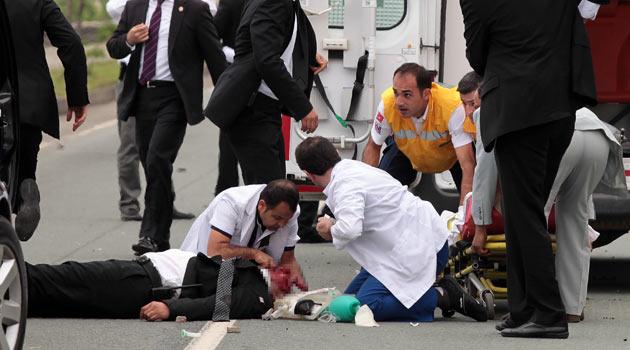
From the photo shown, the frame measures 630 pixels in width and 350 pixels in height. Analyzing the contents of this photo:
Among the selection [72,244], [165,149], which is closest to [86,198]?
[72,244]

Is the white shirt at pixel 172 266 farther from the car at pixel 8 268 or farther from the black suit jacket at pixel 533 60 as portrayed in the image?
the black suit jacket at pixel 533 60

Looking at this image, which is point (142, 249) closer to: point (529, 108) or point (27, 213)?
point (27, 213)

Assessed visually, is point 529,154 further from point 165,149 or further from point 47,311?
point 165,149

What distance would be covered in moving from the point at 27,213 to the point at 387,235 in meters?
1.81

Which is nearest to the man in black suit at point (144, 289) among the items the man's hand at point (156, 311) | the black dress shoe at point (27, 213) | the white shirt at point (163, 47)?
the man's hand at point (156, 311)

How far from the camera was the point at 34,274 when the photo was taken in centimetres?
826

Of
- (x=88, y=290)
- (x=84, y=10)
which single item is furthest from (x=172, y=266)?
(x=84, y=10)

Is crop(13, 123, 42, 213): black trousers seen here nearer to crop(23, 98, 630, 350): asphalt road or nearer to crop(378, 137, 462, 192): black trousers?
crop(23, 98, 630, 350): asphalt road

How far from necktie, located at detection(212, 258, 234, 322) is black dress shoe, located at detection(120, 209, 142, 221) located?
16.9 feet

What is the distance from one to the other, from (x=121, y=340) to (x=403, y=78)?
2.67 metres

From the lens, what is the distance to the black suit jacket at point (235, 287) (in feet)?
27.7

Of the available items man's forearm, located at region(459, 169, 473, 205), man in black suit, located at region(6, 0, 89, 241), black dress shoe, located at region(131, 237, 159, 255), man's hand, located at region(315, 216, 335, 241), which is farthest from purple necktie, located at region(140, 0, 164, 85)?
man's hand, located at region(315, 216, 335, 241)

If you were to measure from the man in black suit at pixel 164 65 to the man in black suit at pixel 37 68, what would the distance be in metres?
1.96

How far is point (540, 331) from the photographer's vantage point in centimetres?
789
